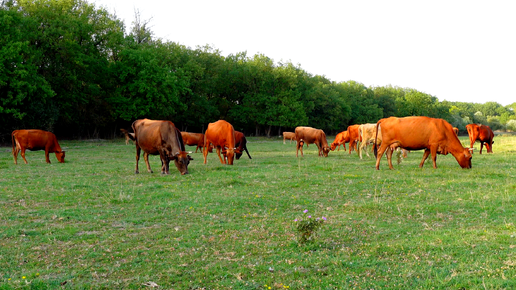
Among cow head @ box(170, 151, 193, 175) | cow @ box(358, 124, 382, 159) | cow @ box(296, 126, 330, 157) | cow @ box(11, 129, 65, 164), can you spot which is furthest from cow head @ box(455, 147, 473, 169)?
cow @ box(11, 129, 65, 164)

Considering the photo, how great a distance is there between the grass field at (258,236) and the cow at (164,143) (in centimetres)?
310

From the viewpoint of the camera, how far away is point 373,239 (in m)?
6.58

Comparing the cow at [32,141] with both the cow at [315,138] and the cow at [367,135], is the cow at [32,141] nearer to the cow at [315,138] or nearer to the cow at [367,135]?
the cow at [315,138]

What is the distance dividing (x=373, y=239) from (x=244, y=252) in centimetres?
224

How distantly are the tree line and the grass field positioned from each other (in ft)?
87.7

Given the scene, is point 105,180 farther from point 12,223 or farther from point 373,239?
point 373,239

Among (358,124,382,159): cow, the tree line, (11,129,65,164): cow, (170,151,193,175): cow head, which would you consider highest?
the tree line

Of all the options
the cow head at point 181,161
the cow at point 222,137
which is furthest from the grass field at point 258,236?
the cow at point 222,137

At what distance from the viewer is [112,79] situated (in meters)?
47.2

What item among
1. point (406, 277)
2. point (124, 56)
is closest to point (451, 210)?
point (406, 277)

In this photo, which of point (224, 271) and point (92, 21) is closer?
point (224, 271)

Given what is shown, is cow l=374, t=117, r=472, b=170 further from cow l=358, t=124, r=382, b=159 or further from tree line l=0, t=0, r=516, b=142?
tree line l=0, t=0, r=516, b=142

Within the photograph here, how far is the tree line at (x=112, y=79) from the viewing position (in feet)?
116

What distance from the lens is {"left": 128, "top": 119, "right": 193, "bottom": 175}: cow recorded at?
15.6 meters
